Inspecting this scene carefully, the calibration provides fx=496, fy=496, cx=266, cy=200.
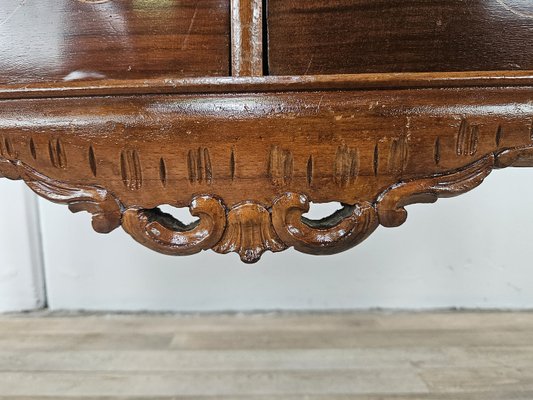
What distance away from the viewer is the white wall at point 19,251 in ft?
3.97

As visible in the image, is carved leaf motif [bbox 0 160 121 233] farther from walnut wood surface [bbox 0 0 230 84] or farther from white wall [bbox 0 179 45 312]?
white wall [bbox 0 179 45 312]

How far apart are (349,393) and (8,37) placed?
74 centimetres

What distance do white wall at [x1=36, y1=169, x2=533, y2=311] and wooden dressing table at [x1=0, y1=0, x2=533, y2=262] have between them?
0.78 m

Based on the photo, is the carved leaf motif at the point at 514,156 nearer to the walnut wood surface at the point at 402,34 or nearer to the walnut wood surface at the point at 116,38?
the walnut wood surface at the point at 402,34

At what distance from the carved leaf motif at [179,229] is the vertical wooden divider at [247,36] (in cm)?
12

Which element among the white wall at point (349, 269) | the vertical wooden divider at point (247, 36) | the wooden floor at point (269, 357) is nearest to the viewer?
the vertical wooden divider at point (247, 36)

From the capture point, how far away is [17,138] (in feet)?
1.42

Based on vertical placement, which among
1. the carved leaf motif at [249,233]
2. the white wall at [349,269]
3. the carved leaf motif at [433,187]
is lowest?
the white wall at [349,269]

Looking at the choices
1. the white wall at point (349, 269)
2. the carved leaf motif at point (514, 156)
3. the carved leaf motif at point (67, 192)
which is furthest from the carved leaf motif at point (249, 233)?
the white wall at point (349, 269)

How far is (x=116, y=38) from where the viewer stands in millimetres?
426

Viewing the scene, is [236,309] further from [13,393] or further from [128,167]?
[128,167]

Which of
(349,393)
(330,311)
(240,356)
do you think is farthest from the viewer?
(330,311)

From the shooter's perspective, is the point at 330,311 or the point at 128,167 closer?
the point at 128,167

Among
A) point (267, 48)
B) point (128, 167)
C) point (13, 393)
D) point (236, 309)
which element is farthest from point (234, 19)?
point (236, 309)
